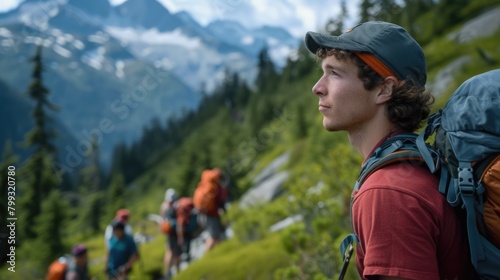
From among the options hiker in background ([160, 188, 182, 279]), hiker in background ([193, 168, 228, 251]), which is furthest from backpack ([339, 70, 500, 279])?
hiker in background ([160, 188, 182, 279])

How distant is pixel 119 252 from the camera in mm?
8562

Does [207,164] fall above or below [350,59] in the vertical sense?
below

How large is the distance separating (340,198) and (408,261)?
5588 mm

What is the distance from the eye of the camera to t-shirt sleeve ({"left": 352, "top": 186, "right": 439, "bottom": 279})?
150cm

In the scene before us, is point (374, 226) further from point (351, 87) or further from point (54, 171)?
point (54, 171)

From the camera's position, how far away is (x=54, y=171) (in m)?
31.3

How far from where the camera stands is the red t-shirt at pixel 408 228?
1510 mm

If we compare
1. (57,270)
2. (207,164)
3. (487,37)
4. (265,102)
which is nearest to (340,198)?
(57,270)

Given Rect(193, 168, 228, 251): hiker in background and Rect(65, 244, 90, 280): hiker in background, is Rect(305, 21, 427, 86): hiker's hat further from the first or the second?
Rect(193, 168, 228, 251): hiker in background

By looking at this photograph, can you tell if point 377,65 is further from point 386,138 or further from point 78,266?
point 78,266

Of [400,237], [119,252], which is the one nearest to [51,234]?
[119,252]

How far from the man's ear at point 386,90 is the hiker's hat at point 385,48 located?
0.08 feet

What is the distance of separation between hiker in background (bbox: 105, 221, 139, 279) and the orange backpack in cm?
190

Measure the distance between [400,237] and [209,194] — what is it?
28.4 feet
